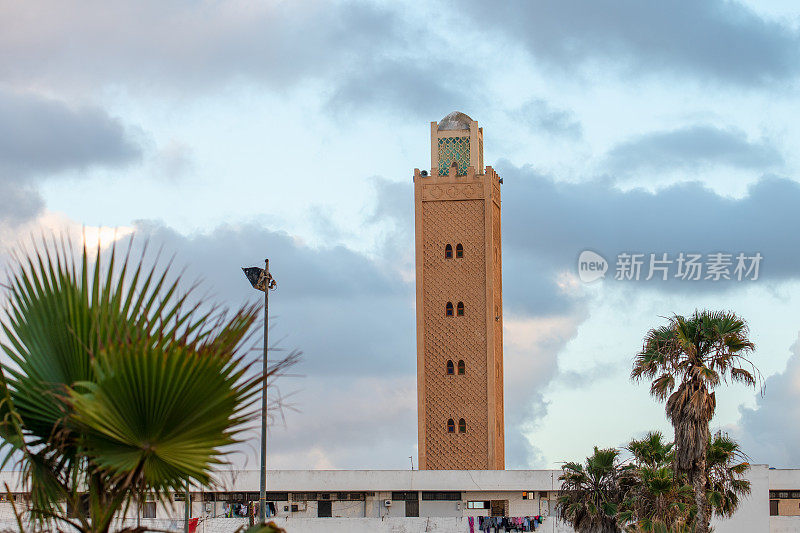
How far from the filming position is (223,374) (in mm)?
7398

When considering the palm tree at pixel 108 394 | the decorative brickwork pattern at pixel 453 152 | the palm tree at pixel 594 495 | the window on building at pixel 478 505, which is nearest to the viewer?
the palm tree at pixel 108 394

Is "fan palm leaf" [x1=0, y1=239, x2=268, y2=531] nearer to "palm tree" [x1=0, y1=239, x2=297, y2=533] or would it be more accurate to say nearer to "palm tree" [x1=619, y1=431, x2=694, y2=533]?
"palm tree" [x1=0, y1=239, x2=297, y2=533]

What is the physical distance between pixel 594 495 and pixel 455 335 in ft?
86.2

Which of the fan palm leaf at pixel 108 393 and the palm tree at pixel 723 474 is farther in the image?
the palm tree at pixel 723 474

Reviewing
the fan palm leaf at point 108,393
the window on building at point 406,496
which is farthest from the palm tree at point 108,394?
the window on building at point 406,496

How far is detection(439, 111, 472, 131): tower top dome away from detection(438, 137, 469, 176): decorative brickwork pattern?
67 centimetres

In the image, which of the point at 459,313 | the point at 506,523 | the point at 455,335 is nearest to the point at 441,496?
the point at 506,523

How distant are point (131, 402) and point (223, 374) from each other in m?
0.61

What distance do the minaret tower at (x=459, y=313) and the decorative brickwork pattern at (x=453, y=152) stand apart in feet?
0.18

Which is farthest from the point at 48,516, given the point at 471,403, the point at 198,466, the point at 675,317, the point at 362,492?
the point at 471,403

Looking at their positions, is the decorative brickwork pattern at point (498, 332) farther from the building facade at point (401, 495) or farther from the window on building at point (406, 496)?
the window on building at point (406, 496)

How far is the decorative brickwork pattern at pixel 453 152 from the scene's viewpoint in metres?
61.9

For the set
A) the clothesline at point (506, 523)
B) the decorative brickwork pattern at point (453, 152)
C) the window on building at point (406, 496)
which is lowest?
the clothesline at point (506, 523)

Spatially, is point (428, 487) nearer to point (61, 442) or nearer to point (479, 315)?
point (479, 315)
